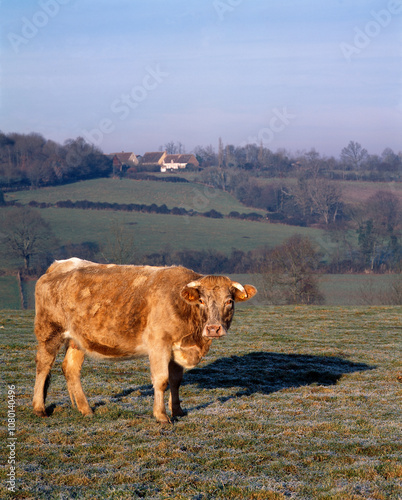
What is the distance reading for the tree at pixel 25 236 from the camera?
80.8 metres

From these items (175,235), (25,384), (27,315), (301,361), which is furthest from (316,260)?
(25,384)

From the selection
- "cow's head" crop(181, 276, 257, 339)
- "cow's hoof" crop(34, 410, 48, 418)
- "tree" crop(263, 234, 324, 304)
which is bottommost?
"tree" crop(263, 234, 324, 304)

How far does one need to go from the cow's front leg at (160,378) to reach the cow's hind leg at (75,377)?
155 centimetres

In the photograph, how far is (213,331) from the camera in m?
9.20

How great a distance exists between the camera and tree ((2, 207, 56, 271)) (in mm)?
80812

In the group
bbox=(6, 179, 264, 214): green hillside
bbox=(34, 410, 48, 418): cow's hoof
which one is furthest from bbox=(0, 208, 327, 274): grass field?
bbox=(34, 410, 48, 418): cow's hoof

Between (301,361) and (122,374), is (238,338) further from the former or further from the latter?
(122,374)

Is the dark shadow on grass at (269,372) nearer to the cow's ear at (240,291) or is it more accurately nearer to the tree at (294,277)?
the cow's ear at (240,291)

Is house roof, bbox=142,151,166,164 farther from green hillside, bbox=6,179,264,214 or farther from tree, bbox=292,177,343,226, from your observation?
tree, bbox=292,177,343,226

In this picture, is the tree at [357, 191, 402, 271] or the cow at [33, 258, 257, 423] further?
the tree at [357, 191, 402, 271]

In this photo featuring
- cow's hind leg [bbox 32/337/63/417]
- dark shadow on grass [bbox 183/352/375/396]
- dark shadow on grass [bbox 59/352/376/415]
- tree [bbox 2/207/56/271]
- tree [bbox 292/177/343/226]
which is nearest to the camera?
cow's hind leg [bbox 32/337/63/417]

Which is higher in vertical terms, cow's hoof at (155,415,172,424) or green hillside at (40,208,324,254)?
cow's hoof at (155,415,172,424)

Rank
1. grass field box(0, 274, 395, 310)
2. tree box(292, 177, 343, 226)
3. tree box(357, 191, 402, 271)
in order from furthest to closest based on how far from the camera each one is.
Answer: tree box(292, 177, 343, 226)
tree box(357, 191, 402, 271)
grass field box(0, 274, 395, 310)

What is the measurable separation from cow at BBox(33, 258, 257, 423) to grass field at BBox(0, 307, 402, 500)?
2.67 ft
